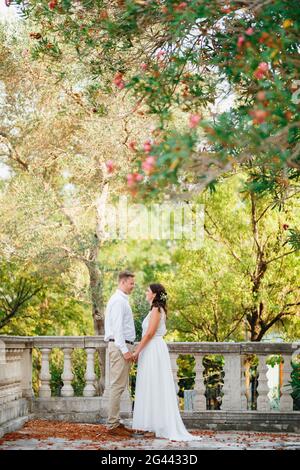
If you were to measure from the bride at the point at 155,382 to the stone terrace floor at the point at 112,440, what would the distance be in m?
0.25

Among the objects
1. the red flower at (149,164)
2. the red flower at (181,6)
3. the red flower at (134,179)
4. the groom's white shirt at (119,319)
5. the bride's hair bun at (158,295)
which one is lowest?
the groom's white shirt at (119,319)

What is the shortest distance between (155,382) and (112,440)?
34.1 inches

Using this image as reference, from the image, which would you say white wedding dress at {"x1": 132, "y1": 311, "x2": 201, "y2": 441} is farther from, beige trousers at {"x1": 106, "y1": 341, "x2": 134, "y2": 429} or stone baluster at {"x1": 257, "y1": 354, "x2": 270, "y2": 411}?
stone baluster at {"x1": 257, "y1": 354, "x2": 270, "y2": 411}

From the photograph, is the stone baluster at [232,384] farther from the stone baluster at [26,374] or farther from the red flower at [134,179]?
the red flower at [134,179]

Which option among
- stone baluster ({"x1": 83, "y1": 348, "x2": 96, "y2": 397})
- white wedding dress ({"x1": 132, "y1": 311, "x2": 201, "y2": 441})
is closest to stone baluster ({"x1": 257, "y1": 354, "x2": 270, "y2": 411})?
white wedding dress ({"x1": 132, "y1": 311, "x2": 201, "y2": 441})

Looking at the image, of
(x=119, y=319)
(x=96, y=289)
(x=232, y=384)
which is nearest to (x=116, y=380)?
(x=119, y=319)

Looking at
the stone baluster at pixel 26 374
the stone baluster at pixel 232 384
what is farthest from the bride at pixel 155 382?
the stone baluster at pixel 26 374

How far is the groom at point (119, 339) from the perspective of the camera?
33.4 ft

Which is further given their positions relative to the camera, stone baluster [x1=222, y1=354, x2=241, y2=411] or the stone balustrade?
stone baluster [x1=222, y1=354, x2=241, y2=411]

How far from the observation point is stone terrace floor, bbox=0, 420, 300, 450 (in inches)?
372

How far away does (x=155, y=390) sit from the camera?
33.8ft

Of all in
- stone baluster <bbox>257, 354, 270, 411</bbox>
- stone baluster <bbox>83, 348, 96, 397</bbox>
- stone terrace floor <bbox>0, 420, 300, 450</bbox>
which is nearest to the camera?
stone terrace floor <bbox>0, 420, 300, 450</bbox>

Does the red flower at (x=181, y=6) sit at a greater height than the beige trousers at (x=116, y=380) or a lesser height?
greater

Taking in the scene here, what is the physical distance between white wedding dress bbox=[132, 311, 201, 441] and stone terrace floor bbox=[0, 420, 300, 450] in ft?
0.81
